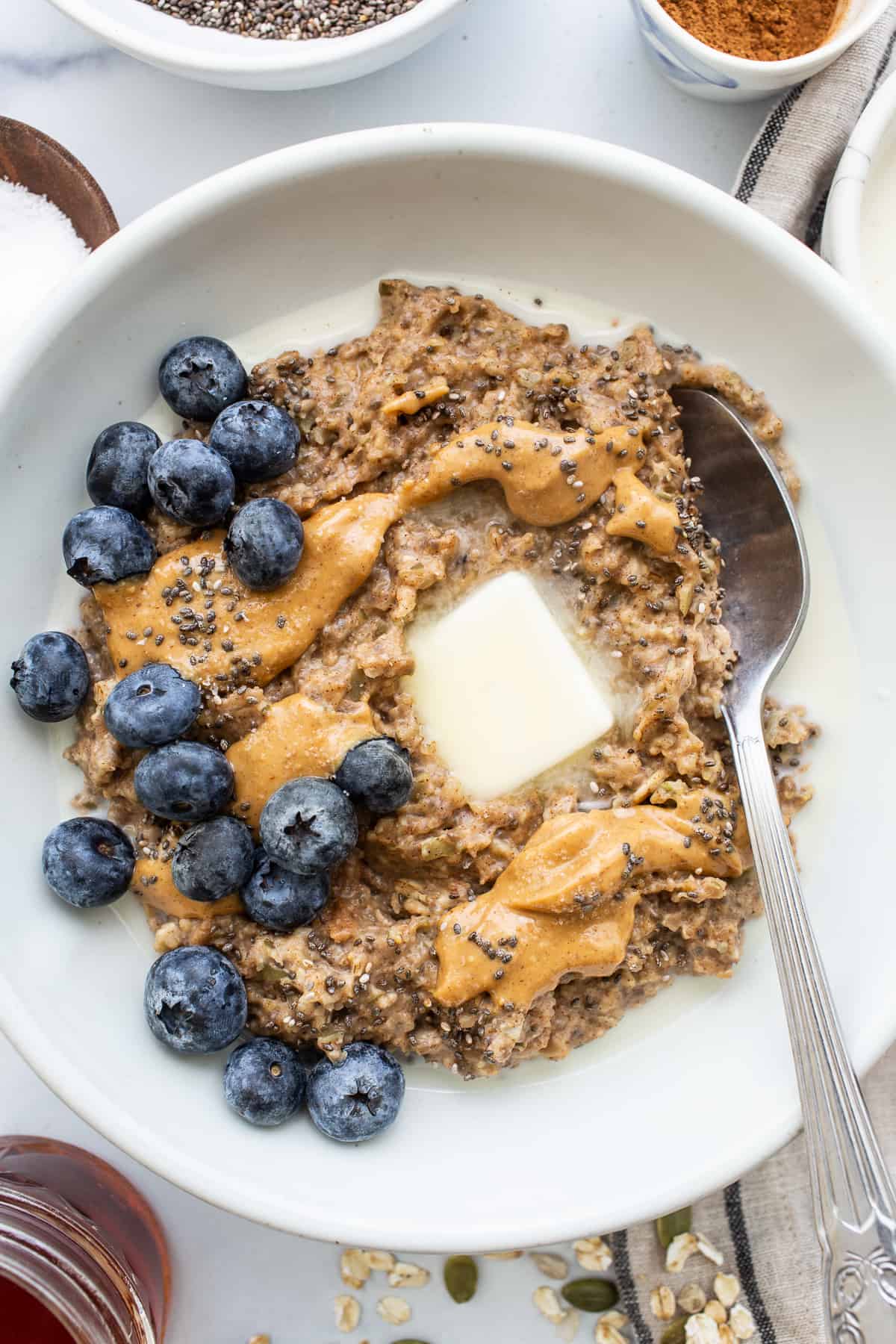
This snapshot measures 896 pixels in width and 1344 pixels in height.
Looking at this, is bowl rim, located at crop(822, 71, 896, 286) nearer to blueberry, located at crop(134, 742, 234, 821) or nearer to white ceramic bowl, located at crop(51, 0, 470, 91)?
white ceramic bowl, located at crop(51, 0, 470, 91)

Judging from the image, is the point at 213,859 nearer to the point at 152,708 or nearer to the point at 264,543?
the point at 152,708

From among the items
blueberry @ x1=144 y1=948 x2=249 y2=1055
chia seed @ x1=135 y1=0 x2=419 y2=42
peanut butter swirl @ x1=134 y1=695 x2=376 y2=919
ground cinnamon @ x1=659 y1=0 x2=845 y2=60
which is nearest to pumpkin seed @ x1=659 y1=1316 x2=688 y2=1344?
blueberry @ x1=144 y1=948 x2=249 y2=1055

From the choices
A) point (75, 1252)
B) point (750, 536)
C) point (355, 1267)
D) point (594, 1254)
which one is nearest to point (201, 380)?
point (750, 536)

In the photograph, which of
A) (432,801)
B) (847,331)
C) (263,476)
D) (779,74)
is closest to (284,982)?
(432,801)

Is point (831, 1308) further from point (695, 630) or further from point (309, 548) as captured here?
point (309, 548)

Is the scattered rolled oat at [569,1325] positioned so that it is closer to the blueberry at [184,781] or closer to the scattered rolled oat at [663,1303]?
the scattered rolled oat at [663,1303]

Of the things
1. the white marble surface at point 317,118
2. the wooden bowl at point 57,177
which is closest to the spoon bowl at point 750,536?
the white marble surface at point 317,118
